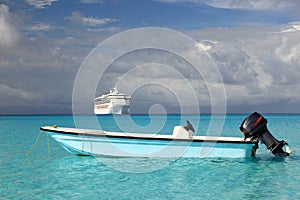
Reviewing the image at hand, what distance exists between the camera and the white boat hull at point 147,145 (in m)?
15.3

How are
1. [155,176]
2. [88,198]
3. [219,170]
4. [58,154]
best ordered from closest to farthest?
[88,198] < [155,176] < [219,170] < [58,154]

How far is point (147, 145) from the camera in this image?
15.5 meters

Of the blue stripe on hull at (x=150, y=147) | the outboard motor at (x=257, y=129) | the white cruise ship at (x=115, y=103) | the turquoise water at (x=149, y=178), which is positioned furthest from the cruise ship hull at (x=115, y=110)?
the outboard motor at (x=257, y=129)

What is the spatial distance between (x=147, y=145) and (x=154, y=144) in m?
0.31

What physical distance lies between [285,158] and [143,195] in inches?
359

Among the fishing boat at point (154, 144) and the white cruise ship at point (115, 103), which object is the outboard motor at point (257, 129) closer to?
the fishing boat at point (154, 144)

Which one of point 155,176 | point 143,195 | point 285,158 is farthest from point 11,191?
point 285,158

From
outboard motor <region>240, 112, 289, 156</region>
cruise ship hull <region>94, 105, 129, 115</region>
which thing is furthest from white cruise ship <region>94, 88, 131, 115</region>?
outboard motor <region>240, 112, 289, 156</region>

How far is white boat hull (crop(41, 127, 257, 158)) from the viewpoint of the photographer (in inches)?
602

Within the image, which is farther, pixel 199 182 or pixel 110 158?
pixel 110 158

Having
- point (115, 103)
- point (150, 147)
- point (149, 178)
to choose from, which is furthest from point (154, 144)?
point (115, 103)

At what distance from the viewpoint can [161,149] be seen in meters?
15.6

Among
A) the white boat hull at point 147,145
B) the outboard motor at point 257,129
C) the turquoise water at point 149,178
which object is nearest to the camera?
the turquoise water at point 149,178

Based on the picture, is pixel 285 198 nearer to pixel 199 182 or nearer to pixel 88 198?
pixel 199 182
